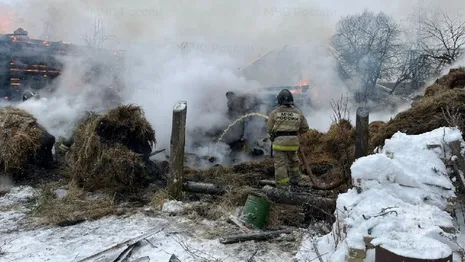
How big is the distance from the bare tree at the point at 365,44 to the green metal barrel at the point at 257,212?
71.0ft

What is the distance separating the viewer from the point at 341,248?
3396mm

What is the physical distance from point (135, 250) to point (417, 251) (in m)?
2.94

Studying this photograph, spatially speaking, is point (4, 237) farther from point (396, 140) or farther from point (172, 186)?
point (396, 140)

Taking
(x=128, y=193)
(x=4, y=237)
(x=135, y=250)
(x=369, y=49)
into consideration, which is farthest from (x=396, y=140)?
(x=369, y=49)

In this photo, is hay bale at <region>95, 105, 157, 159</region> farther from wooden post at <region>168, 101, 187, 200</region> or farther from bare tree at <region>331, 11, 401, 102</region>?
bare tree at <region>331, 11, 401, 102</region>

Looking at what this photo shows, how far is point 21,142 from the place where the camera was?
7.25 m

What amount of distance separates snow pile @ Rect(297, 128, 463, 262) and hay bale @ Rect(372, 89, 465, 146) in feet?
3.86

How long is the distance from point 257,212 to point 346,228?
166 cm

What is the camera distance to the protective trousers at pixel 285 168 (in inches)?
238

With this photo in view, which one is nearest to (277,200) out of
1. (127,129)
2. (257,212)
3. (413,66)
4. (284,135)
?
(257,212)

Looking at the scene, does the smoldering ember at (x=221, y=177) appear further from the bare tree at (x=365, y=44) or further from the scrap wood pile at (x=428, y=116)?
the bare tree at (x=365, y=44)

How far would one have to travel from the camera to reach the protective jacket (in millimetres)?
6094

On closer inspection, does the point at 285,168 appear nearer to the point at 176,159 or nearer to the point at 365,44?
the point at 176,159

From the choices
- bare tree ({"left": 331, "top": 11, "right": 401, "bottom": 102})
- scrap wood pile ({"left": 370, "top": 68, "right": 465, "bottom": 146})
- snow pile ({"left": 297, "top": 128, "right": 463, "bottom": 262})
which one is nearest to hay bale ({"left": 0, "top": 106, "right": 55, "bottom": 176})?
snow pile ({"left": 297, "top": 128, "right": 463, "bottom": 262})
